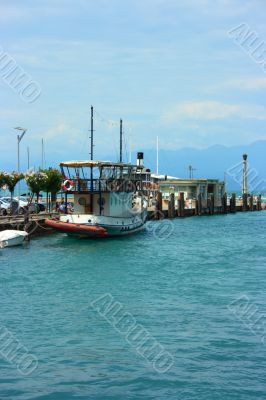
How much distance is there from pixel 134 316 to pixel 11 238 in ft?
63.5

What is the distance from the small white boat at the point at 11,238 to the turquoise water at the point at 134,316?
27.0 inches

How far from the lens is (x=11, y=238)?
138ft

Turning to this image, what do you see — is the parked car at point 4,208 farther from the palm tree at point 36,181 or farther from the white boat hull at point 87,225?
the white boat hull at point 87,225

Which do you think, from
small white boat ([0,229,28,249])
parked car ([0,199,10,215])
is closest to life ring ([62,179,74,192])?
small white boat ([0,229,28,249])

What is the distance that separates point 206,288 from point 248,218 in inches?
2064

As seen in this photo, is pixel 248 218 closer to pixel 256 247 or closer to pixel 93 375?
pixel 256 247

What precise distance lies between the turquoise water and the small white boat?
2.25 feet

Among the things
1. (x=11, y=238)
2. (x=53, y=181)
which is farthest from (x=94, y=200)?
(x=53, y=181)

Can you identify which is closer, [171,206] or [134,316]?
[134,316]

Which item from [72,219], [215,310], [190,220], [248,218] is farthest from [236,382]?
[248,218]

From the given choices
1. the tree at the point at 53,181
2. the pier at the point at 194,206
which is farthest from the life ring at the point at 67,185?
the pier at the point at 194,206

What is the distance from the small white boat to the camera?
41.7m

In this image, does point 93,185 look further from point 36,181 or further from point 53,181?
point 53,181

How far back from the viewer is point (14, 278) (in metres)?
31.9
